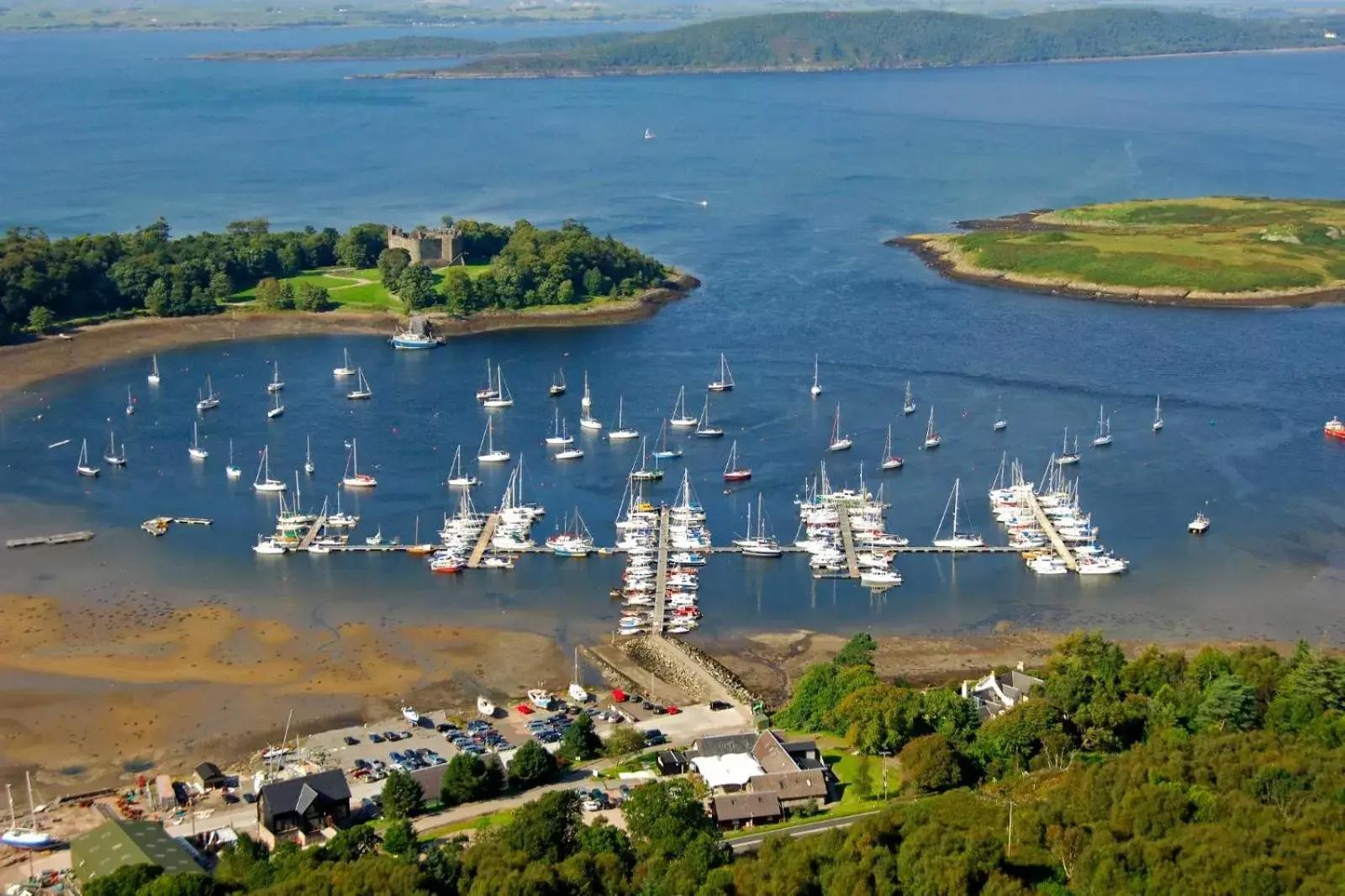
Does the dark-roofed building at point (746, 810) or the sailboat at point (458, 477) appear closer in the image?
the dark-roofed building at point (746, 810)

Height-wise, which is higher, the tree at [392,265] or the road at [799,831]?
the tree at [392,265]

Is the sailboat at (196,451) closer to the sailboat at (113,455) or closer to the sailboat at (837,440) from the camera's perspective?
the sailboat at (113,455)

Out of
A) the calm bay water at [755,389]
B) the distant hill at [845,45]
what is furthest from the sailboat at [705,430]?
the distant hill at [845,45]

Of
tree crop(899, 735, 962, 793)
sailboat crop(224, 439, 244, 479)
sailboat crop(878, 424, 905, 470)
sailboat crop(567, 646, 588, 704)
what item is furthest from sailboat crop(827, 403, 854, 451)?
tree crop(899, 735, 962, 793)

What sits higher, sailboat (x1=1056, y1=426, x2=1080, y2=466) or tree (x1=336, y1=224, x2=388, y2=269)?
tree (x1=336, y1=224, x2=388, y2=269)

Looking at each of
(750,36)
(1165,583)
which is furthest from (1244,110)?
(1165,583)

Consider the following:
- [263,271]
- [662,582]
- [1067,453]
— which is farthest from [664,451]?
[263,271]

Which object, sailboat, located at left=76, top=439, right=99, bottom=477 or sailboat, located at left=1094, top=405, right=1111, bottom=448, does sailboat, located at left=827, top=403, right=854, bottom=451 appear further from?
sailboat, located at left=76, top=439, right=99, bottom=477

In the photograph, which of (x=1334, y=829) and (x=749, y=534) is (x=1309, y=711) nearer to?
(x=1334, y=829)
